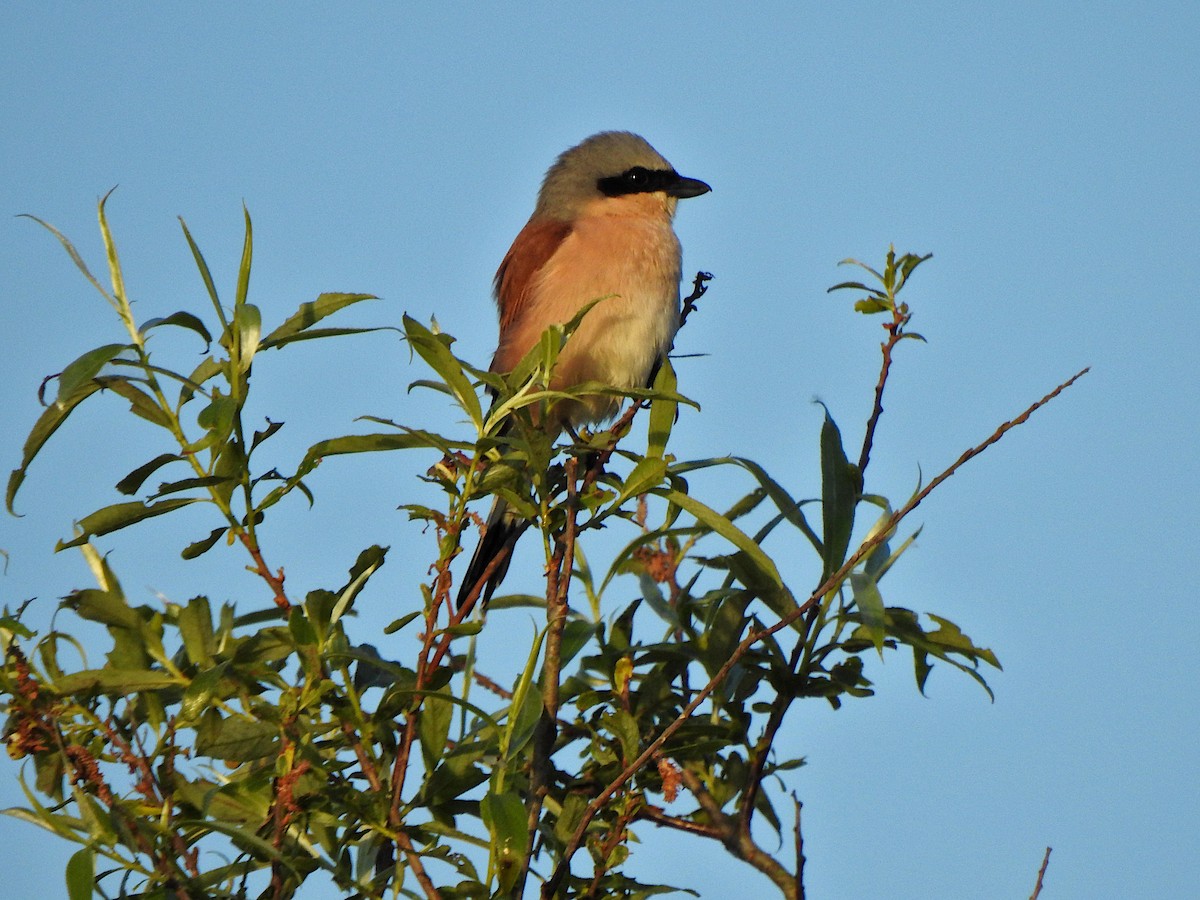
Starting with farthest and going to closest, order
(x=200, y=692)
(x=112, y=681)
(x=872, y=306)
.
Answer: (x=872, y=306), (x=112, y=681), (x=200, y=692)

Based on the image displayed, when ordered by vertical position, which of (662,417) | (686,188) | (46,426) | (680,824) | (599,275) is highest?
(686,188)

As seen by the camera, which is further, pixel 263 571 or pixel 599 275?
pixel 599 275

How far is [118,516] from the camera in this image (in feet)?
5.23

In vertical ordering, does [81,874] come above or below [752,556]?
below

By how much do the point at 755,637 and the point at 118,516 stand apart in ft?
2.76

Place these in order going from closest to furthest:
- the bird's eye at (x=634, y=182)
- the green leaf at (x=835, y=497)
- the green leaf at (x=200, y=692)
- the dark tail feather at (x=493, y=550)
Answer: the green leaf at (x=200, y=692), the green leaf at (x=835, y=497), the dark tail feather at (x=493, y=550), the bird's eye at (x=634, y=182)

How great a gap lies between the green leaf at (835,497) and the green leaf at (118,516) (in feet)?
3.14

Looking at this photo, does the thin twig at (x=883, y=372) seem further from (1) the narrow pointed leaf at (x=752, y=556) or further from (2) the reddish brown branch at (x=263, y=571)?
(2) the reddish brown branch at (x=263, y=571)

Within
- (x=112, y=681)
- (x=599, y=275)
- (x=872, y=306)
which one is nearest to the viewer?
(x=112, y=681)

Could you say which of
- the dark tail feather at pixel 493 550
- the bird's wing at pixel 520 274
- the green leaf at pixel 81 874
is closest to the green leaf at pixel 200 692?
the green leaf at pixel 81 874

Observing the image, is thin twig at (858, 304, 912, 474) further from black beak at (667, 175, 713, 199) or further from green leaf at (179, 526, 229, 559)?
black beak at (667, 175, 713, 199)

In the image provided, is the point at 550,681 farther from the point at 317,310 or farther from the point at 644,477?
the point at 317,310

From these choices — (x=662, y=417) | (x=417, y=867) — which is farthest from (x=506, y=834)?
(x=662, y=417)

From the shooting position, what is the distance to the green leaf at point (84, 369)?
145cm
